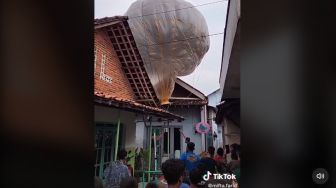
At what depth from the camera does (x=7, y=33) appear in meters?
0.77

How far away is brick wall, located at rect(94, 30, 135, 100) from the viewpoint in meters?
1.12

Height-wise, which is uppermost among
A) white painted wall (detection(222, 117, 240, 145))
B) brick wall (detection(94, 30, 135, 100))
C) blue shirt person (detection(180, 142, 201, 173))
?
brick wall (detection(94, 30, 135, 100))

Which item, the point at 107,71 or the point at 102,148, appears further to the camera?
the point at 107,71

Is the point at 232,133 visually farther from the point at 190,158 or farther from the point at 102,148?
the point at 102,148

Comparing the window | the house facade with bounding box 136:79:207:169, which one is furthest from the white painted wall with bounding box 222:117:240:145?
the window

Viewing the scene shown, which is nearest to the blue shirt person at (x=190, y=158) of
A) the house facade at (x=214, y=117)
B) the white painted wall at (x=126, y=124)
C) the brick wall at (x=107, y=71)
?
the house facade at (x=214, y=117)

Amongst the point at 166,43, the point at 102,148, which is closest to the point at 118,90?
the point at 166,43

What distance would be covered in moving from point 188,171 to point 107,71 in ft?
1.60

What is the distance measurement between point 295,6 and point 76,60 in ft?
1.88

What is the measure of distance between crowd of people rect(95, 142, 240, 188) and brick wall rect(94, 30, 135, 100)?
0.94 feet

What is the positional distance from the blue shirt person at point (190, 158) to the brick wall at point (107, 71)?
1.31ft

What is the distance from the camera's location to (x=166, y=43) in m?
1.53

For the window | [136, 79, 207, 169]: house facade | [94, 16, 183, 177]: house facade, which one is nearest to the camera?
the window

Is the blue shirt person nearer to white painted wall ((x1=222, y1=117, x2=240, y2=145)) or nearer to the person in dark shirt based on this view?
the person in dark shirt
